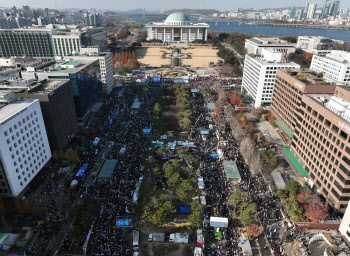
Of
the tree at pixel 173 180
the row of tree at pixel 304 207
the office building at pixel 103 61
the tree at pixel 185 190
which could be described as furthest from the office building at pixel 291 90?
the office building at pixel 103 61

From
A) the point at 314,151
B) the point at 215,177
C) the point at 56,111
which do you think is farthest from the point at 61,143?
the point at 314,151

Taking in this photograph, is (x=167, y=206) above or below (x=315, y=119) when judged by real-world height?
below

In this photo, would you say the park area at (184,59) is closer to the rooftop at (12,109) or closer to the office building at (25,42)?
the office building at (25,42)

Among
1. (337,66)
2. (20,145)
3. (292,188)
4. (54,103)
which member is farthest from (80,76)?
(337,66)

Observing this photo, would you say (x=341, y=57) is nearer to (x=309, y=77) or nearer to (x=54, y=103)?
(x=309, y=77)

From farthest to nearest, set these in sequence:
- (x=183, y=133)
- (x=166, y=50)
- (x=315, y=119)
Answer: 1. (x=166, y=50)
2. (x=183, y=133)
3. (x=315, y=119)

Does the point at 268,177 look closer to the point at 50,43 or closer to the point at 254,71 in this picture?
the point at 254,71

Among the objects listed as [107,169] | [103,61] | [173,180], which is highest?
[103,61]
